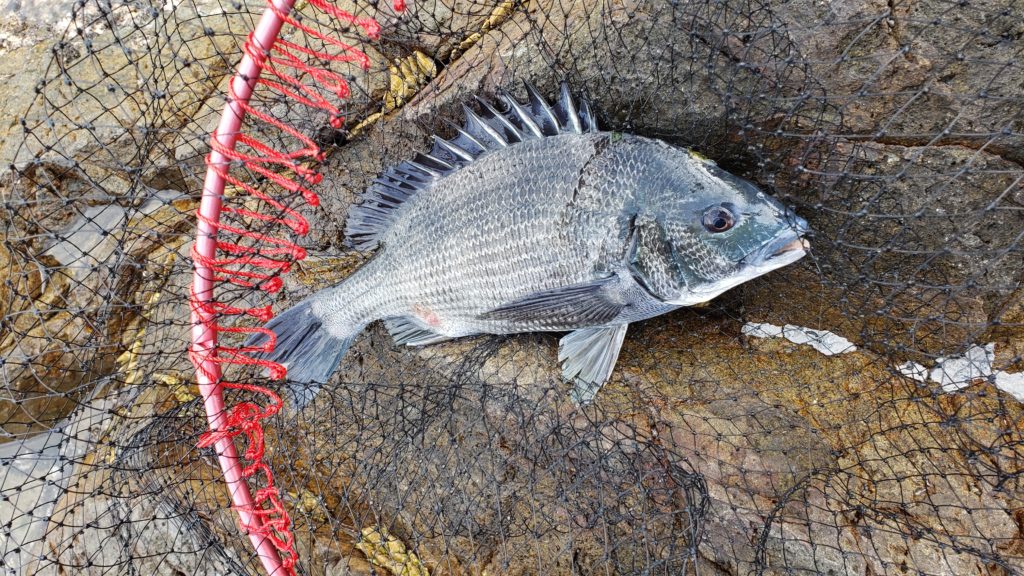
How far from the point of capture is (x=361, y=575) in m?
2.78

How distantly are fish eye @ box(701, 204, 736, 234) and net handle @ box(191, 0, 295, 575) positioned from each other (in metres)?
1.79

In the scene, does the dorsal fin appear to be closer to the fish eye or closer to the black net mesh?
the black net mesh

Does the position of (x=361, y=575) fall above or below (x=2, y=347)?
below

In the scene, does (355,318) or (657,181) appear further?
(355,318)

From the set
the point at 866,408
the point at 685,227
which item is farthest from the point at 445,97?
the point at 866,408

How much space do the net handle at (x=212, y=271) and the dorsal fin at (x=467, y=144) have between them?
810 millimetres

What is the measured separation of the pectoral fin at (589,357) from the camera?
275 cm

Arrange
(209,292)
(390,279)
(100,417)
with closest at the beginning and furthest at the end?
1. (209,292)
2. (390,279)
3. (100,417)

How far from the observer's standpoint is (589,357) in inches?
111

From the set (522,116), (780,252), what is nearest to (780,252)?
(780,252)

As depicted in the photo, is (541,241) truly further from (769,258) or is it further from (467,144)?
(769,258)

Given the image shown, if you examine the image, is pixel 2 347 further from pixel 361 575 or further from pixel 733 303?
pixel 733 303

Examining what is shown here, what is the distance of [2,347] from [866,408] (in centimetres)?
457

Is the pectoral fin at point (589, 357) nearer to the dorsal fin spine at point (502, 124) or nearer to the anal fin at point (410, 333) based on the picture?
the anal fin at point (410, 333)
